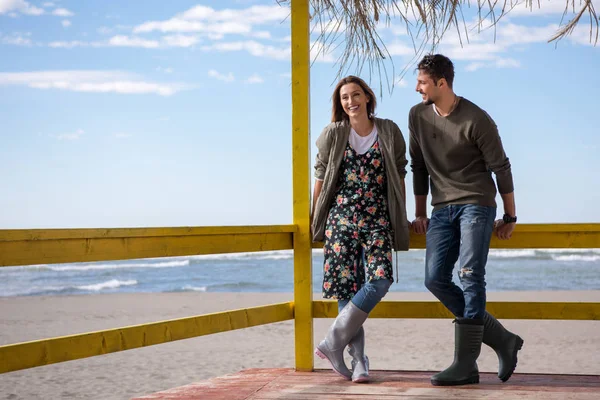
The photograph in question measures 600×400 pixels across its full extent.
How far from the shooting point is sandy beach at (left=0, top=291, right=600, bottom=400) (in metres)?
6.91

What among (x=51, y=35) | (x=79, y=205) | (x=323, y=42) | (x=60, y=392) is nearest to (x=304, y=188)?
(x=323, y=42)

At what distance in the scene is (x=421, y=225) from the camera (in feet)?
11.2

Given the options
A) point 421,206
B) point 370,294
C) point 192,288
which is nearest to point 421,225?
point 421,206

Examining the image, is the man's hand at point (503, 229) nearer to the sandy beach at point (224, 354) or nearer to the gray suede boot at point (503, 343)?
the gray suede boot at point (503, 343)

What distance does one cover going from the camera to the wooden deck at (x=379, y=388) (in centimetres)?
303

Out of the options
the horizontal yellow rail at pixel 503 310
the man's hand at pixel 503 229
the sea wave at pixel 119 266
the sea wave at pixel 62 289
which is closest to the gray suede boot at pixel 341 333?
the horizontal yellow rail at pixel 503 310

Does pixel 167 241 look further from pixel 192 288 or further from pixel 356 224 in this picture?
pixel 192 288

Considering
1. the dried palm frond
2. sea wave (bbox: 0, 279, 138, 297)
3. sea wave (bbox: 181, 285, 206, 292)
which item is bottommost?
sea wave (bbox: 181, 285, 206, 292)

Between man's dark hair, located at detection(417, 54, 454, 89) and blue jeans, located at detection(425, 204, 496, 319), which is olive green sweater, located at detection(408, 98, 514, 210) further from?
man's dark hair, located at detection(417, 54, 454, 89)

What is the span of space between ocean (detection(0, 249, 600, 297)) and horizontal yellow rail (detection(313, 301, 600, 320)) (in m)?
12.5

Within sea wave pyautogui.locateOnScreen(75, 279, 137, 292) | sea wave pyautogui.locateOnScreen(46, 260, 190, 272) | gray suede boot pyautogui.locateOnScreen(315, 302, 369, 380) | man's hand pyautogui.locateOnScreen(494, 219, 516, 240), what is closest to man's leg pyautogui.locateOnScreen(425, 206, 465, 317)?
man's hand pyautogui.locateOnScreen(494, 219, 516, 240)

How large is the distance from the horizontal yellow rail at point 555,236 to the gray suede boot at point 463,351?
0.48m

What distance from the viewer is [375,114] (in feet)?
11.3

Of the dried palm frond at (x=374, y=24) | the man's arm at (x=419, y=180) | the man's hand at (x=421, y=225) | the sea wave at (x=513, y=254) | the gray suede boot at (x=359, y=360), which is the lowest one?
the sea wave at (x=513, y=254)
